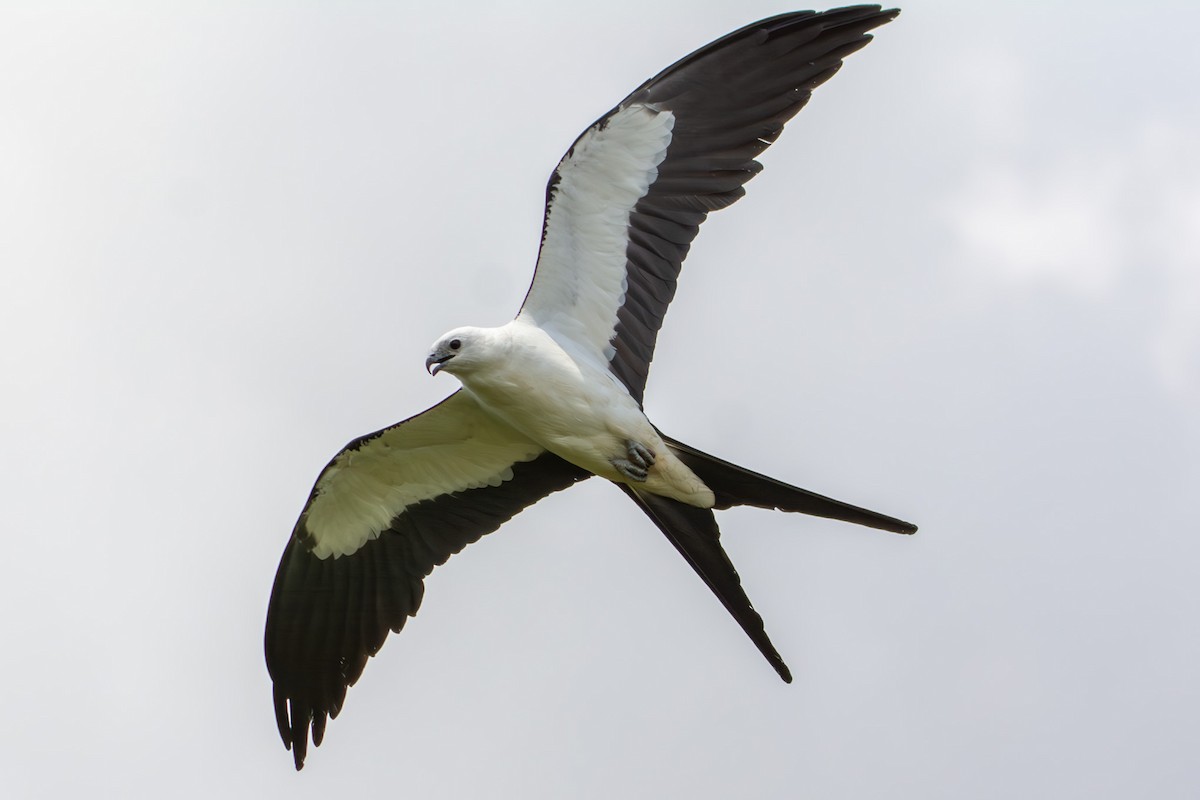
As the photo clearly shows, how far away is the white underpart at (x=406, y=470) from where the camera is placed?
33.4 feet

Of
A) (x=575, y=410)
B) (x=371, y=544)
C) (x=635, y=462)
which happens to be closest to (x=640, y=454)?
(x=635, y=462)

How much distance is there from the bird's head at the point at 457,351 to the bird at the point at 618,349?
1 cm

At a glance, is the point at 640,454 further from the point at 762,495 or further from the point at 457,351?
the point at 457,351

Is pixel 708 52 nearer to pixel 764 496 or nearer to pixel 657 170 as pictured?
pixel 657 170

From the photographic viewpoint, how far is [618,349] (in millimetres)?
9922

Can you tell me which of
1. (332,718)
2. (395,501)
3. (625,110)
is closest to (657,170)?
(625,110)

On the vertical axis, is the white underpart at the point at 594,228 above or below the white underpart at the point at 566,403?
above

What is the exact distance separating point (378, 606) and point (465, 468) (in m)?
1.14

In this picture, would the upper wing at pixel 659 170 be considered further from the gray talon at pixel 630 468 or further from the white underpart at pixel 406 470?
the white underpart at pixel 406 470

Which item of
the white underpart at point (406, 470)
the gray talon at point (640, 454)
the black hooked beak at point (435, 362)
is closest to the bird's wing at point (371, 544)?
the white underpart at point (406, 470)

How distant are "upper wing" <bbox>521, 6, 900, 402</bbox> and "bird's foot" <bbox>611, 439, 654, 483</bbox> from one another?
506mm

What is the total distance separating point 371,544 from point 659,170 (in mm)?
3343

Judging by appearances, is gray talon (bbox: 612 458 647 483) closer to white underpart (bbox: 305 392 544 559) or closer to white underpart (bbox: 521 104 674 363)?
white underpart (bbox: 521 104 674 363)

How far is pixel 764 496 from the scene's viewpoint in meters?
9.47
